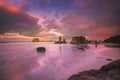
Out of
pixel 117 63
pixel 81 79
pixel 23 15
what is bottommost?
pixel 81 79

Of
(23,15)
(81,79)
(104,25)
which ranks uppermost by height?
(23,15)

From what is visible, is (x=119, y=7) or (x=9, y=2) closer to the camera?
(x=9, y=2)

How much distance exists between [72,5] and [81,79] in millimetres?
2415

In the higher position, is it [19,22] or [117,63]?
[19,22]

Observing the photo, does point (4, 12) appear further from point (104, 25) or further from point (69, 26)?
point (104, 25)

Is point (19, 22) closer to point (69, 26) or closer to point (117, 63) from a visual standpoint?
point (69, 26)

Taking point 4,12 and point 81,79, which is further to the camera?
point 4,12

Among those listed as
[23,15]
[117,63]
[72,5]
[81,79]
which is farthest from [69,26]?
[81,79]

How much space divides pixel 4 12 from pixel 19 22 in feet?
1.49

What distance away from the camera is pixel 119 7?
153 inches

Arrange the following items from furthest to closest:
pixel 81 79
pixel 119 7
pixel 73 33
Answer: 1. pixel 73 33
2. pixel 119 7
3. pixel 81 79

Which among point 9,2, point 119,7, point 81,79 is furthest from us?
point 119,7

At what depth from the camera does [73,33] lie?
416 cm

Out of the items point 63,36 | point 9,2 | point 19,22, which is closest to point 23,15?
point 19,22
